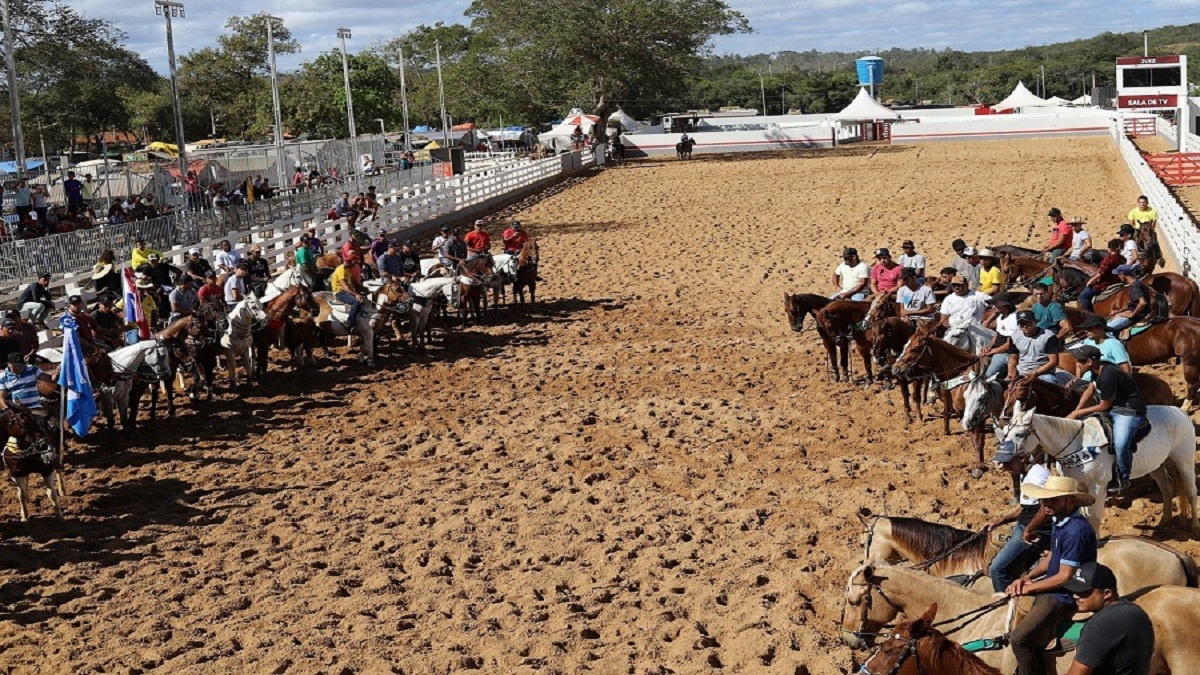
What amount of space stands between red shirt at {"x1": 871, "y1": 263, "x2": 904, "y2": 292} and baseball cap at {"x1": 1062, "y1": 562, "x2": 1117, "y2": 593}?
10187mm

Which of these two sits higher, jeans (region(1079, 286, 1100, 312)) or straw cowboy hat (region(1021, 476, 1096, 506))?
straw cowboy hat (region(1021, 476, 1096, 506))

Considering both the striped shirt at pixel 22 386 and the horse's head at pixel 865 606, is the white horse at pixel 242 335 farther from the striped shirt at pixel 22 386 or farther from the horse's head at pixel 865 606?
the horse's head at pixel 865 606

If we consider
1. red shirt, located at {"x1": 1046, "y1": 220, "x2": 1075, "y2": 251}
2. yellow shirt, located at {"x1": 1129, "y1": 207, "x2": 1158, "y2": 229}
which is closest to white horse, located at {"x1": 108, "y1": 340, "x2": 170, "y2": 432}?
red shirt, located at {"x1": 1046, "y1": 220, "x2": 1075, "y2": 251}

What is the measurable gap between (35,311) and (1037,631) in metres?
14.4

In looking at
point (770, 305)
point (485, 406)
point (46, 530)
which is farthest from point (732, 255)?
point (46, 530)

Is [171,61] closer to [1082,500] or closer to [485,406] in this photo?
[485,406]

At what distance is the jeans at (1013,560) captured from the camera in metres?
7.21

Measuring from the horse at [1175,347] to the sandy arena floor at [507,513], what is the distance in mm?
2659

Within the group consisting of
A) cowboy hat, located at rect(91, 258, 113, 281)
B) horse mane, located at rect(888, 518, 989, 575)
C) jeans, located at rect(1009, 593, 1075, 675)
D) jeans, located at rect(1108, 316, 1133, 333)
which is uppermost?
cowboy hat, located at rect(91, 258, 113, 281)

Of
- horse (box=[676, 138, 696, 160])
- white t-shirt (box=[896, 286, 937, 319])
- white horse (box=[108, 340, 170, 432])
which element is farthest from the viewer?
horse (box=[676, 138, 696, 160])

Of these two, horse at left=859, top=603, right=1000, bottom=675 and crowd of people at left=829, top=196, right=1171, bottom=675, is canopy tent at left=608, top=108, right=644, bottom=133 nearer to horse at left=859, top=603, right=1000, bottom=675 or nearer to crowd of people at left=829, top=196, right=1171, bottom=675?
crowd of people at left=829, top=196, right=1171, bottom=675

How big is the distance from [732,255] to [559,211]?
1248cm

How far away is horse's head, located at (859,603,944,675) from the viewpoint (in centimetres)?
572

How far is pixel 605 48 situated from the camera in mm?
64250
